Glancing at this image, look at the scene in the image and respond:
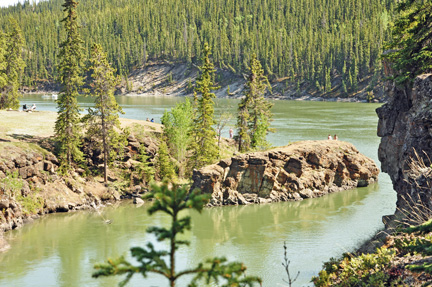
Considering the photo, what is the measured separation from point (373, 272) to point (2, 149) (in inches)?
1431

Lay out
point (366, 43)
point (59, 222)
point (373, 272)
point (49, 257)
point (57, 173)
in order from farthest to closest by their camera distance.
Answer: point (366, 43), point (57, 173), point (59, 222), point (49, 257), point (373, 272)

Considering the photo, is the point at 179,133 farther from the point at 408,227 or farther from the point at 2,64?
the point at 408,227

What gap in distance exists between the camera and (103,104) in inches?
2083

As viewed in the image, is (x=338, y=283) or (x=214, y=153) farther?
(x=214, y=153)

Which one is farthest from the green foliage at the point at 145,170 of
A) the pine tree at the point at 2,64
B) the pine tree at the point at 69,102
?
the pine tree at the point at 2,64

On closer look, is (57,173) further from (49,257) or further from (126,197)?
(49,257)

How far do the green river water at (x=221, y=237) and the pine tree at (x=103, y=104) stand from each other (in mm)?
7516

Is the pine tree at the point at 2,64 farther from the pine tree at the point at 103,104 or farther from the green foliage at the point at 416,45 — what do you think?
the green foliage at the point at 416,45

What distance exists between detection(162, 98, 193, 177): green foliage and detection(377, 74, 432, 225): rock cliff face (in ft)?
96.6

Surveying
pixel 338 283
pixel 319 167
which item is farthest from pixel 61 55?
pixel 338 283

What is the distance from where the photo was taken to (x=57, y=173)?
49.5 meters

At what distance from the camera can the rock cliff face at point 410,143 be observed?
2456 centimetres

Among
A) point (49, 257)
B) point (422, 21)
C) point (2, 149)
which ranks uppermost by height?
point (422, 21)

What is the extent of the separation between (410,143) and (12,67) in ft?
203
